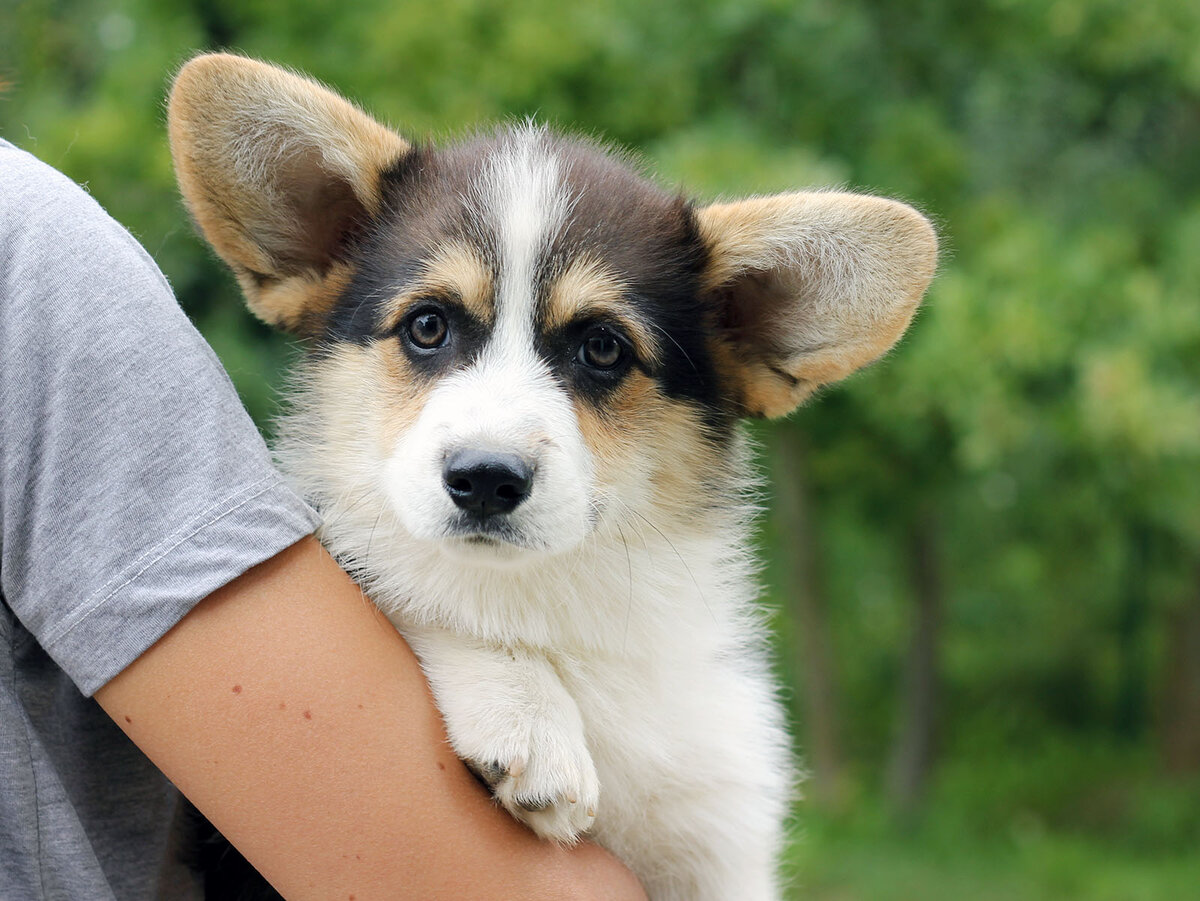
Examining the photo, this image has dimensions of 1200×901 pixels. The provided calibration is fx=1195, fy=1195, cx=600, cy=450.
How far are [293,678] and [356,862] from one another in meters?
0.25

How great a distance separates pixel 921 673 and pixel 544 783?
9.57 metres

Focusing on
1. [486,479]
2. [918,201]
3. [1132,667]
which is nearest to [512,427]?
[486,479]

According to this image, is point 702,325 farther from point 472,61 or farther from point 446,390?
point 472,61

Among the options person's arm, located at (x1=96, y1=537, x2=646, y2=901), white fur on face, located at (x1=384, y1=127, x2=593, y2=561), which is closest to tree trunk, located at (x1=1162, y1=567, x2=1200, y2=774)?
white fur on face, located at (x1=384, y1=127, x2=593, y2=561)

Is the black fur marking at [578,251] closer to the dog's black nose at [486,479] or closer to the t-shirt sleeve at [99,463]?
the dog's black nose at [486,479]

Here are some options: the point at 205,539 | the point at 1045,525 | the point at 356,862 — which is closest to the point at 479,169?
the point at 205,539

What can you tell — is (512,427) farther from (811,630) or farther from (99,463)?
(811,630)

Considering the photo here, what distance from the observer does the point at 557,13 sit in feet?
25.0

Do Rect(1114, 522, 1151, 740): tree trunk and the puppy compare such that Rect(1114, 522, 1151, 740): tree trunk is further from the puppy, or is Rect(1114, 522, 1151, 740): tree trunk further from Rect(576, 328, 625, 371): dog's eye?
Rect(576, 328, 625, 371): dog's eye

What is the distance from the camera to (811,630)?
1036 centimetres

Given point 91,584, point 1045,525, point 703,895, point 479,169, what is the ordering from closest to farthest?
point 91,584, point 703,895, point 479,169, point 1045,525

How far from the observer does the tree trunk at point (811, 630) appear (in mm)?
9961

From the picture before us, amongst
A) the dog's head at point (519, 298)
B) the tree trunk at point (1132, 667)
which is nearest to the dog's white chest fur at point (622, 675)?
the dog's head at point (519, 298)

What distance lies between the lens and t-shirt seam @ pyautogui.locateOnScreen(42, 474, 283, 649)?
1457 mm
